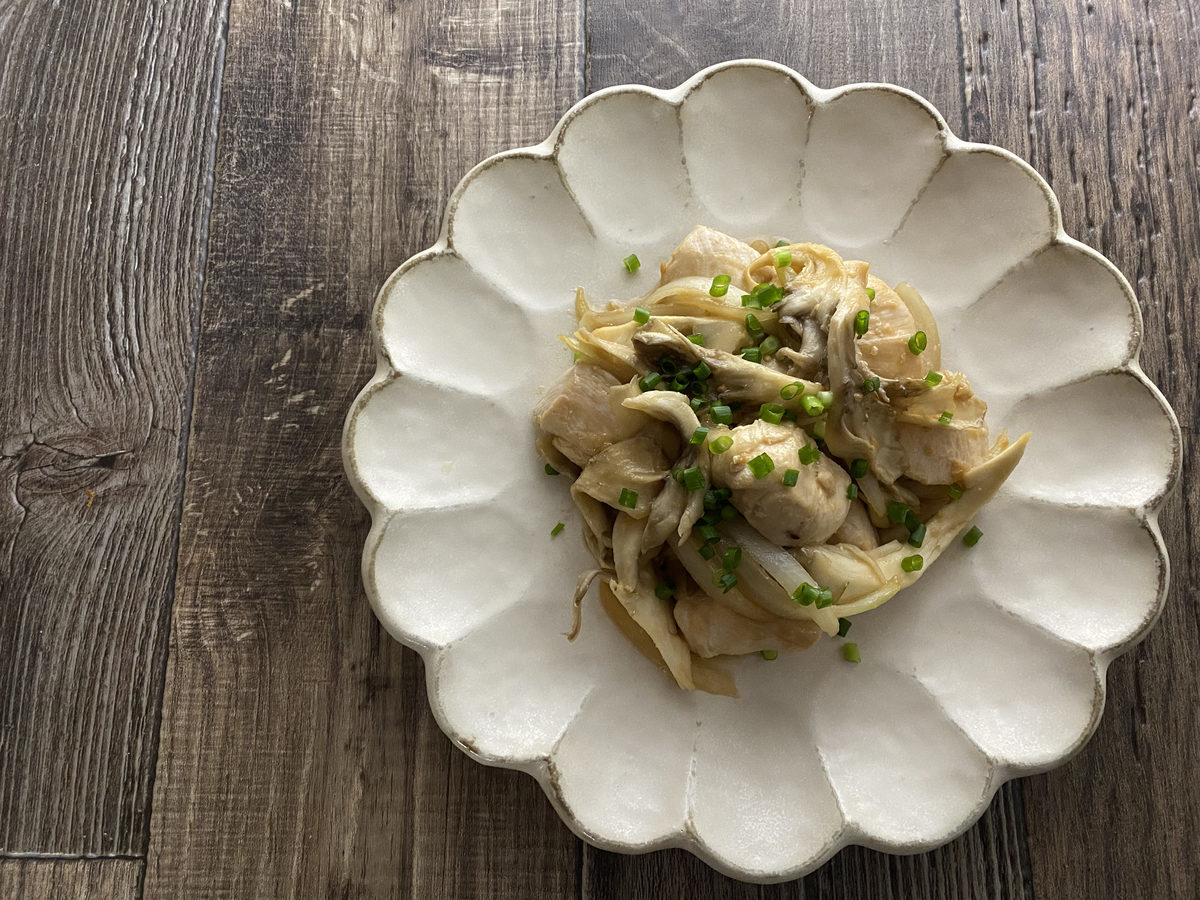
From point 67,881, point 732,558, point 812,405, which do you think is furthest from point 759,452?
point 67,881

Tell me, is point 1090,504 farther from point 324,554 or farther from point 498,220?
point 324,554

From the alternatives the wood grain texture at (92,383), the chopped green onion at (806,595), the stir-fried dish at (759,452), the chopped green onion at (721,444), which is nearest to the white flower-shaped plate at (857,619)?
the stir-fried dish at (759,452)

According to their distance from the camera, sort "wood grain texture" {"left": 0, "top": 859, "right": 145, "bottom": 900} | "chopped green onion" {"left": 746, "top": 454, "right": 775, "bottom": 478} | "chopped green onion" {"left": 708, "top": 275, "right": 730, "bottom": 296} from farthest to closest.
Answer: "wood grain texture" {"left": 0, "top": 859, "right": 145, "bottom": 900} → "chopped green onion" {"left": 708, "top": 275, "right": 730, "bottom": 296} → "chopped green onion" {"left": 746, "top": 454, "right": 775, "bottom": 478}

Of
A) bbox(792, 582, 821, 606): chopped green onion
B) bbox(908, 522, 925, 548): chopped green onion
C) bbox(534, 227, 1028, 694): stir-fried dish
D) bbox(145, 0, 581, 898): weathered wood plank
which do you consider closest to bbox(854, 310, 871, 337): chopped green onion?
bbox(534, 227, 1028, 694): stir-fried dish

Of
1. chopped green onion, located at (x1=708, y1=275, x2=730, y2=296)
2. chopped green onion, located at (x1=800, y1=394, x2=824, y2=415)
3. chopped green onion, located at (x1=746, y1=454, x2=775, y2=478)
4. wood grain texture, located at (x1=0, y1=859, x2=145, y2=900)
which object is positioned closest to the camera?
chopped green onion, located at (x1=746, y1=454, x2=775, y2=478)

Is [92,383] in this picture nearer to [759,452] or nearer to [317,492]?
[317,492]

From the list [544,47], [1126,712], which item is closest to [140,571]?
[544,47]

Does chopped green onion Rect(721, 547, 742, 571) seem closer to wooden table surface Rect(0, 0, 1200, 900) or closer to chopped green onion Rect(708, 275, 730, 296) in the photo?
chopped green onion Rect(708, 275, 730, 296)
